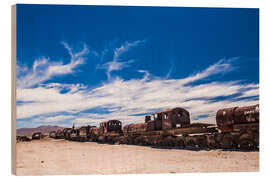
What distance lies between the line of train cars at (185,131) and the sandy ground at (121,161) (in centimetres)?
40

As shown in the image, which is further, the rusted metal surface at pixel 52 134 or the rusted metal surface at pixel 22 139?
the rusted metal surface at pixel 52 134

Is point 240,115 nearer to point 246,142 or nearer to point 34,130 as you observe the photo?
point 246,142

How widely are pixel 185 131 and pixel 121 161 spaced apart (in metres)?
2.64

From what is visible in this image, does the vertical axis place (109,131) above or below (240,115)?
below

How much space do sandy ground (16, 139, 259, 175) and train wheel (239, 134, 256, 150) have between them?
207 millimetres

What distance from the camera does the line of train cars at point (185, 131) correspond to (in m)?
8.38

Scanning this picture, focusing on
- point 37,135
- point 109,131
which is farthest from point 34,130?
point 109,131

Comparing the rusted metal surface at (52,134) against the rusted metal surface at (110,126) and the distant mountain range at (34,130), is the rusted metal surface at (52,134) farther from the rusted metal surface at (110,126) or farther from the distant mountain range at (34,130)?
the rusted metal surface at (110,126)

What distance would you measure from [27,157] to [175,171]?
5094 mm

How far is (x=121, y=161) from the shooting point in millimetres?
8406

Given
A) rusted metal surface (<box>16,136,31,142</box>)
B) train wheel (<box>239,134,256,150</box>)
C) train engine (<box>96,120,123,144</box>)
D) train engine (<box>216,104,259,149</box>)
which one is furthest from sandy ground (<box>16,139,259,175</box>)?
train engine (<box>96,120,123,144</box>)

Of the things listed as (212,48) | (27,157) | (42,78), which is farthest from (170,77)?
(27,157)

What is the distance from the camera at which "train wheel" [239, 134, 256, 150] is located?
8312 millimetres

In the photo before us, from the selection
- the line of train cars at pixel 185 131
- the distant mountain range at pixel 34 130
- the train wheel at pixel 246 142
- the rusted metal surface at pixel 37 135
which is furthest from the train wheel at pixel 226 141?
the rusted metal surface at pixel 37 135
